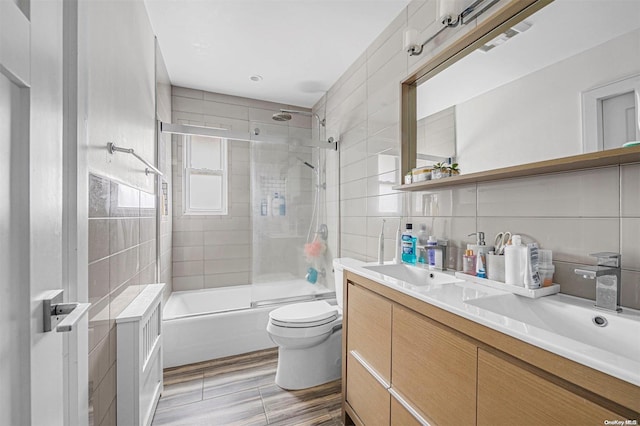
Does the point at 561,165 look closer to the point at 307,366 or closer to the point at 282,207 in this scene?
the point at 307,366

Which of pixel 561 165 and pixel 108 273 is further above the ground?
pixel 561 165

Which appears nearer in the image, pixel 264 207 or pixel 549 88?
pixel 549 88

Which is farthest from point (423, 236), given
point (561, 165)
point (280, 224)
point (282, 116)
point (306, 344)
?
point (282, 116)

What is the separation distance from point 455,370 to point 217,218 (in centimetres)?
276

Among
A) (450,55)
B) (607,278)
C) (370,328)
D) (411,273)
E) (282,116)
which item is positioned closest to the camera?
(607,278)

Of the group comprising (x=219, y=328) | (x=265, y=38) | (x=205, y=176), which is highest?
(x=265, y=38)

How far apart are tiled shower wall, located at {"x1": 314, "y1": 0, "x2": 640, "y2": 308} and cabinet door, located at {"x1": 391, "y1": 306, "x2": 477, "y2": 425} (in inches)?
19.6

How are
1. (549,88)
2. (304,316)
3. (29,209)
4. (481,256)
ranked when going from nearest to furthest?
1. (29,209)
2. (549,88)
3. (481,256)
4. (304,316)

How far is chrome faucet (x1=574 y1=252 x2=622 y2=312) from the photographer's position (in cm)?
81

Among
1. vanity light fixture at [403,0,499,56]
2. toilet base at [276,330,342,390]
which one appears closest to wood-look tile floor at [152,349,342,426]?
toilet base at [276,330,342,390]

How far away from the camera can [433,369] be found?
922 millimetres

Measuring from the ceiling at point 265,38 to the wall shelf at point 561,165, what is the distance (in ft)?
4.16

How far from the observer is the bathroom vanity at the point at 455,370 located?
56 cm

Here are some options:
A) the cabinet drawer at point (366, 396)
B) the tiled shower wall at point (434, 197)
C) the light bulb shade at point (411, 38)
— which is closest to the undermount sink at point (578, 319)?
the tiled shower wall at point (434, 197)
